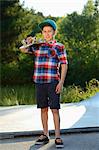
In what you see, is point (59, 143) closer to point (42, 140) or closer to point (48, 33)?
point (42, 140)

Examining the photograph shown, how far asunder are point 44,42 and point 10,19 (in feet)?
42.0

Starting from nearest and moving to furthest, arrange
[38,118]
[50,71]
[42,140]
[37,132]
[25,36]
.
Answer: [50,71] < [42,140] < [37,132] < [38,118] < [25,36]

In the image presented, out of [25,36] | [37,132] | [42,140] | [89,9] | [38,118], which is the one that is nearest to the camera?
[42,140]

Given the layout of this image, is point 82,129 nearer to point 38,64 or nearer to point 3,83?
point 38,64

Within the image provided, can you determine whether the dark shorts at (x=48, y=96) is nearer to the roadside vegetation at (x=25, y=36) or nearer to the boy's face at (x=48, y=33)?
the boy's face at (x=48, y=33)

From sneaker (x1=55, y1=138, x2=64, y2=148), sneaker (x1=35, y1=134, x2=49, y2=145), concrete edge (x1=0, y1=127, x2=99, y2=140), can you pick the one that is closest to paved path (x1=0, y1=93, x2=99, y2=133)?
concrete edge (x1=0, y1=127, x2=99, y2=140)

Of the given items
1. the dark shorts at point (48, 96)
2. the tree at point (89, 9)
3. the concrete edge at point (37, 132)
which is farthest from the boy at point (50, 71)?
the tree at point (89, 9)

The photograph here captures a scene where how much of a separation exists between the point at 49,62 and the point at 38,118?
5.95 feet

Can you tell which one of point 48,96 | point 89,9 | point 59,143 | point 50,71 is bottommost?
point 59,143

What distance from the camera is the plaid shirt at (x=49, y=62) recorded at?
4.20 meters

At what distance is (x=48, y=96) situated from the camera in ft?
14.0

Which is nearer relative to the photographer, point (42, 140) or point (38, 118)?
point (42, 140)

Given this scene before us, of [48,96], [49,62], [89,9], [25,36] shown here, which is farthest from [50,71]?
[89,9]

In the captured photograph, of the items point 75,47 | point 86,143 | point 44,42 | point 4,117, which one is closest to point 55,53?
point 44,42
